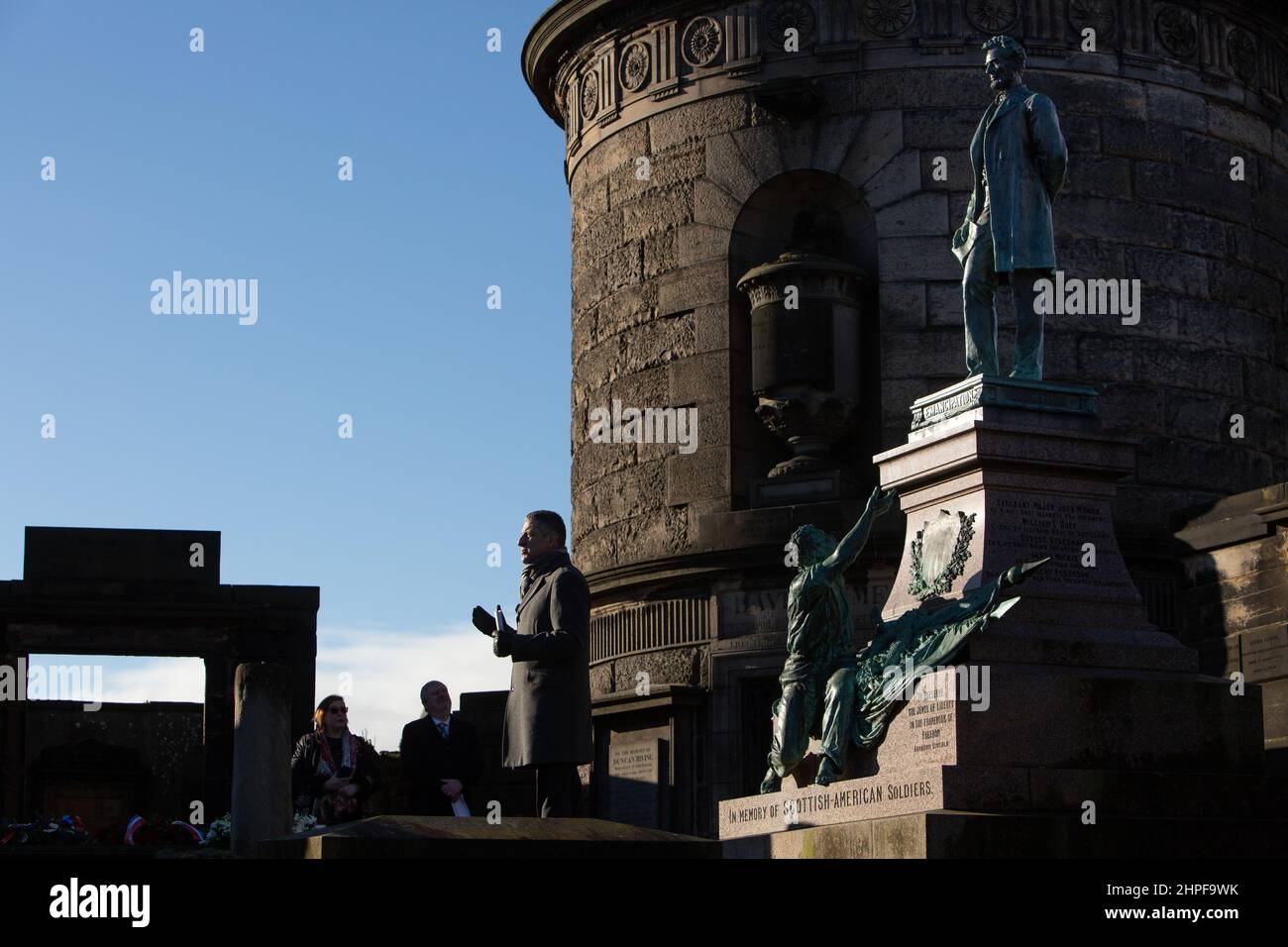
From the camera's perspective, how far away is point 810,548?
46.7 ft

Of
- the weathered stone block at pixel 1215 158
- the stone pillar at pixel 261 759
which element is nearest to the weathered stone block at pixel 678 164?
the weathered stone block at pixel 1215 158

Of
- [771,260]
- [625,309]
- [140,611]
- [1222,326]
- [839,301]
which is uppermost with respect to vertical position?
[771,260]

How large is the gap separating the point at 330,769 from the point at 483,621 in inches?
87.4

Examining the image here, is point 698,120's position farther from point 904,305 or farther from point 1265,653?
point 1265,653

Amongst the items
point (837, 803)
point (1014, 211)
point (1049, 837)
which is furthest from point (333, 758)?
point (1014, 211)

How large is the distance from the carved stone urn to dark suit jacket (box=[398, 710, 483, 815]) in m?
10.3

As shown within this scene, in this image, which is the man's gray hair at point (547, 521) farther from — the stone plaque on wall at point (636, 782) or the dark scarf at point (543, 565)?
the stone plaque on wall at point (636, 782)

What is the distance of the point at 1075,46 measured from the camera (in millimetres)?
23688

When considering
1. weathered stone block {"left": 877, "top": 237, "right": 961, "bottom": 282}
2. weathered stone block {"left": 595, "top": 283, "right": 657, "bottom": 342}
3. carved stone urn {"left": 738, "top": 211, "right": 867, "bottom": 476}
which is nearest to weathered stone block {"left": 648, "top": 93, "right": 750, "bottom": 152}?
weathered stone block {"left": 595, "top": 283, "right": 657, "bottom": 342}

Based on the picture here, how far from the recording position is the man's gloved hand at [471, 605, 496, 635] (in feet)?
40.4

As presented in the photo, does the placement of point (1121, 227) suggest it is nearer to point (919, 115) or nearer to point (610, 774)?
point (919, 115)

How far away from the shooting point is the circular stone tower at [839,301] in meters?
23.1

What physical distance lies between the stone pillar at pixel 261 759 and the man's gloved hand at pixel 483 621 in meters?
1.93
